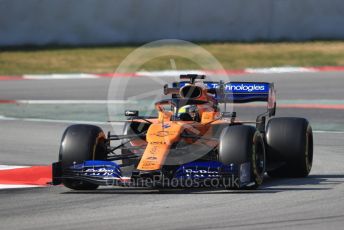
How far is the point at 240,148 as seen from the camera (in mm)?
10547

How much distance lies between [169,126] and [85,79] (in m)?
13.8

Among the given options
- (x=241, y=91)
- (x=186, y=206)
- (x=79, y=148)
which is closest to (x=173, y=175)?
(x=186, y=206)

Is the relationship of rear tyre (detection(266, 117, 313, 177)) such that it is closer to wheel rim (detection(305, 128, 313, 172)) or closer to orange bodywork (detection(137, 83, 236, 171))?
wheel rim (detection(305, 128, 313, 172))

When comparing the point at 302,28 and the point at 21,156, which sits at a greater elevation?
the point at 302,28

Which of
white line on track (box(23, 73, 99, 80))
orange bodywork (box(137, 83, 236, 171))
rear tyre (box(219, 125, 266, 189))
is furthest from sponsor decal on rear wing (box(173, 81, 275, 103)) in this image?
white line on track (box(23, 73, 99, 80))

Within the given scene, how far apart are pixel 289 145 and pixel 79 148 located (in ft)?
8.23

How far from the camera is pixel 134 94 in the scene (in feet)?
71.6

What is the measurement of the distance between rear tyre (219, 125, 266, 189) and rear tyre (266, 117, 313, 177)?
981mm

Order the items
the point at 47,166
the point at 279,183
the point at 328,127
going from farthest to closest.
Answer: the point at 328,127
the point at 47,166
the point at 279,183

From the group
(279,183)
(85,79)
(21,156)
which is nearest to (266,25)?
(85,79)

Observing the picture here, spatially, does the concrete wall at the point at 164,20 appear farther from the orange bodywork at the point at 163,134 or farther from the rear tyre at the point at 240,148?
the rear tyre at the point at 240,148

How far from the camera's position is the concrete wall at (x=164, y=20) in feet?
87.3

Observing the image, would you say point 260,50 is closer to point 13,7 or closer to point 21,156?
point 13,7

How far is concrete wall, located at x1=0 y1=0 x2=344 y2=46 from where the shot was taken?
87.3 ft
